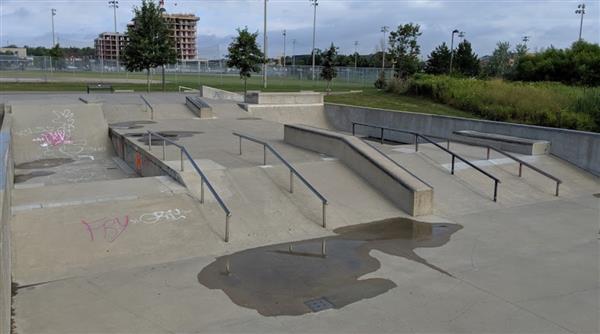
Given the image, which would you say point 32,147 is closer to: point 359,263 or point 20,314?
point 20,314

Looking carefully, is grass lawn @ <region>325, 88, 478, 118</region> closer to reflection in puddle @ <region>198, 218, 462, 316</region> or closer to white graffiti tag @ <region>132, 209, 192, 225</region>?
reflection in puddle @ <region>198, 218, 462, 316</region>

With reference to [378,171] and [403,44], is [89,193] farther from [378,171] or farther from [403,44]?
Result: [403,44]

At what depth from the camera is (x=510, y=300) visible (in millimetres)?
6055

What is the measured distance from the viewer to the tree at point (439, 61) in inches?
1781

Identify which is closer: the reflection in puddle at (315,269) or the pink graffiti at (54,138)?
the reflection in puddle at (315,269)

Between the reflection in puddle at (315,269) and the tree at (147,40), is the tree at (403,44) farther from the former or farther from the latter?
the reflection in puddle at (315,269)

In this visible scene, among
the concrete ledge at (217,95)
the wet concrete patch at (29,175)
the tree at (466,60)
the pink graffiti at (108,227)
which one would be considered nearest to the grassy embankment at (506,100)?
the concrete ledge at (217,95)

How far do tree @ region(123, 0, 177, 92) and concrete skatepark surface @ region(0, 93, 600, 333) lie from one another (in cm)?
1754

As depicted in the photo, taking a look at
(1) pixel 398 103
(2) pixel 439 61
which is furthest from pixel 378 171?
(2) pixel 439 61

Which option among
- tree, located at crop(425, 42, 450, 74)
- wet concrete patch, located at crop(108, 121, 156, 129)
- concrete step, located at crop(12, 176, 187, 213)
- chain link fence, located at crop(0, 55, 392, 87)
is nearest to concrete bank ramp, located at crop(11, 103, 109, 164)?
wet concrete patch, located at crop(108, 121, 156, 129)

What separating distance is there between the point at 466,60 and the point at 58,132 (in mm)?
41366

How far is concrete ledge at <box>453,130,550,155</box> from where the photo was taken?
47.6ft

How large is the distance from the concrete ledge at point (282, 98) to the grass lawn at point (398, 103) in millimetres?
2417

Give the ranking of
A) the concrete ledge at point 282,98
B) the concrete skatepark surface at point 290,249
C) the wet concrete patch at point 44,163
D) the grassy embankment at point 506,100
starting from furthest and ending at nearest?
the concrete ledge at point 282,98 → the grassy embankment at point 506,100 → the wet concrete patch at point 44,163 → the concrete skatepark surface at point 290,249
